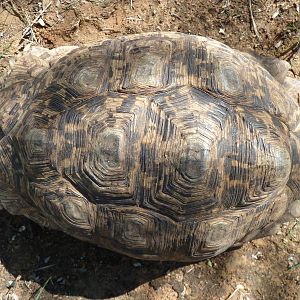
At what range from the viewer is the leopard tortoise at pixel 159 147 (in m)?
2.83

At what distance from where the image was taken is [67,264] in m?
4.04

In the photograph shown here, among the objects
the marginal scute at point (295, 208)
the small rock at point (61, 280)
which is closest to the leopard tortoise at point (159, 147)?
the marginal scute at point (295, 208)

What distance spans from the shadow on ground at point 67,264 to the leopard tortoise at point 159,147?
0.77 meters

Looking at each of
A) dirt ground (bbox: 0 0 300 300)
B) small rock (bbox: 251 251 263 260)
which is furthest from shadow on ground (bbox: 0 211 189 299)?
small rock (bbox: 251 251 263 260)

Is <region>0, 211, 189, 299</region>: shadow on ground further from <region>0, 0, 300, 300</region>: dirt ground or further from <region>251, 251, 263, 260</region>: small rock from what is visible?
<region>251, 251, 263, 260</region>: small rock

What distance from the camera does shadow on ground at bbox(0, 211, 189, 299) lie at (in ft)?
13.1

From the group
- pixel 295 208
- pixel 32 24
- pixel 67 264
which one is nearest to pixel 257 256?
pixel 295 208

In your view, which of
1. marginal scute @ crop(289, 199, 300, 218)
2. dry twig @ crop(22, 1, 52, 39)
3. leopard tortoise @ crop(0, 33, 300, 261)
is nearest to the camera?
leopard tortoise @ crop(0, 33, 300, 261)

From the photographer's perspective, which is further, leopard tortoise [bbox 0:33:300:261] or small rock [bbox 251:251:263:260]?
small rock [bbox 251:251:263:260]

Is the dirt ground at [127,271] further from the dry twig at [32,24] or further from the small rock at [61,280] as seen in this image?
the dry twig at [32,24]

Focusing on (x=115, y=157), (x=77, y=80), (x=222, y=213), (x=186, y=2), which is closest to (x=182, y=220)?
(x=222, y=213)

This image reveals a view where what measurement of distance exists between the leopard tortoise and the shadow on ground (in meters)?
0.77

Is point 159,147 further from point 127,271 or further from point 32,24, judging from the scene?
point 32,24

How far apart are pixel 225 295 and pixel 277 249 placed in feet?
1.84
